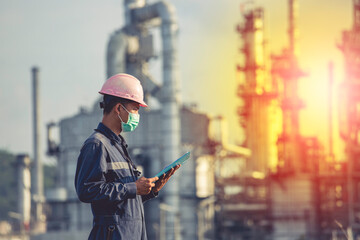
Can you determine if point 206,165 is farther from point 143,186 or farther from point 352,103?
point 143,186

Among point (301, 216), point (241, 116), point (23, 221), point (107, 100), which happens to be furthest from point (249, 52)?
point (107, 100)

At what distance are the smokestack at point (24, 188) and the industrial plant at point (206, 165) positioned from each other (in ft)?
38.7

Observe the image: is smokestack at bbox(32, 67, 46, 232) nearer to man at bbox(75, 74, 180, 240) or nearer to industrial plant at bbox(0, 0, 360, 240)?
industrial plant at bbox(0, 0, 360, 240)

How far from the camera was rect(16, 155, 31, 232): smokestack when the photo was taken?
218 ft

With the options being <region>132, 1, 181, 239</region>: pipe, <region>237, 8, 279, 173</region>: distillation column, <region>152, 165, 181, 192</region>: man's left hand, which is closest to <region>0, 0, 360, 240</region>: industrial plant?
<region>132, 1, 181, 239</region>: pipe

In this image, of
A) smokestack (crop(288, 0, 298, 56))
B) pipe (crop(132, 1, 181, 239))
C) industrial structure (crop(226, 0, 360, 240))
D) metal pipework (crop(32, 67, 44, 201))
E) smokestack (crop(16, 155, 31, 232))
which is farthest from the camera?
smokestack (crop(16, 155, 31, 232))

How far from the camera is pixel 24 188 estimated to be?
66.9m

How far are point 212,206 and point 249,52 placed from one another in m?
16.1

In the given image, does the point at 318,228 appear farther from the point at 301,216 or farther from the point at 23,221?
the point at 23,221

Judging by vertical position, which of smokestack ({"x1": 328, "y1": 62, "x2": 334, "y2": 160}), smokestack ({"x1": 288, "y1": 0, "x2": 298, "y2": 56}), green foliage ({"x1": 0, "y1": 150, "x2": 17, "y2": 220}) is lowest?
green foliage ({"x1": 0, "y1": 150, "x2": 17, "y2": 220})

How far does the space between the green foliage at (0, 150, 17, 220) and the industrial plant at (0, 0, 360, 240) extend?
40839 millimetres

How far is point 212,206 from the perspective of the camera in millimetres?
52906

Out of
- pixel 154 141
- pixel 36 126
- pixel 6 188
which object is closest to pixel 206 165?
pixel 154 141

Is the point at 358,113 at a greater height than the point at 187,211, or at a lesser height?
greater
